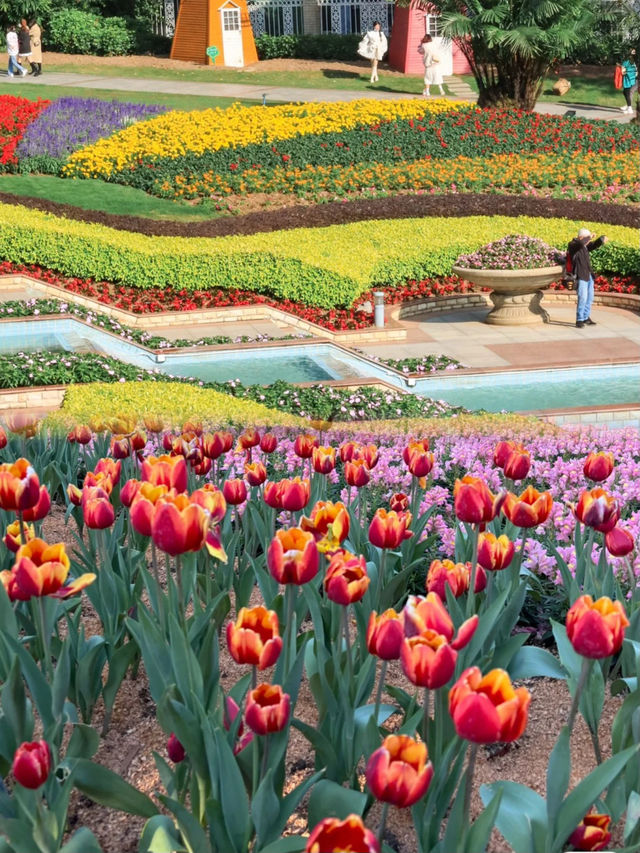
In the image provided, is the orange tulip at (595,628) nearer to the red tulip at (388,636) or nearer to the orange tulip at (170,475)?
the red tulip at (388,636)

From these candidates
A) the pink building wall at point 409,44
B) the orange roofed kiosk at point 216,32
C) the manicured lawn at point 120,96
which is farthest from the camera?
the orange roofed kiosk at point 216,32

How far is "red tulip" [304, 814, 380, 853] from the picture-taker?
2.03m

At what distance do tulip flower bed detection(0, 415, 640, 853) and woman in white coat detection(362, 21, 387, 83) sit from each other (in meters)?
33.8

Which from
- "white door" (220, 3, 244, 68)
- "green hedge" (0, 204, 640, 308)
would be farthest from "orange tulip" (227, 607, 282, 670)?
"white door" (220, 3, 244, 68)

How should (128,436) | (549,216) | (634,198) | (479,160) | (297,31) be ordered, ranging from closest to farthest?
1. (128,436)
2. (549,216)
3. (634,198)
4. (479,160)
5. (297,31)

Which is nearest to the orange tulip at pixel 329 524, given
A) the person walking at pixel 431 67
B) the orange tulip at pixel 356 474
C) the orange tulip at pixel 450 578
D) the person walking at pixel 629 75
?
the orange tulip at pixel 450 578

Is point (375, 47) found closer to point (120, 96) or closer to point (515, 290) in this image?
point (120, 96)

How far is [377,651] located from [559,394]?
9881 mm

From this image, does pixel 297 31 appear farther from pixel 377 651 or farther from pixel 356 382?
pixel 377 651

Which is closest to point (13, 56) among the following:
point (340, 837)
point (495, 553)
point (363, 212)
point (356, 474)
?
point (363, 212)

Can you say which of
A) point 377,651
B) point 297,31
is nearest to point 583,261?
point 377,651

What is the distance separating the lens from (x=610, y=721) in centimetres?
383

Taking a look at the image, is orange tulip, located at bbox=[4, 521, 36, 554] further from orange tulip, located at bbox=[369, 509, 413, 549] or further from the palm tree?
the palm tree

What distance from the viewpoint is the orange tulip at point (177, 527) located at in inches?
112
